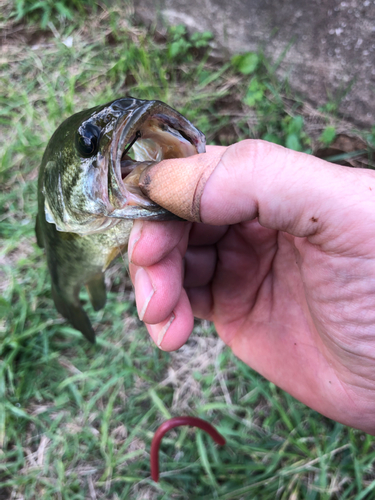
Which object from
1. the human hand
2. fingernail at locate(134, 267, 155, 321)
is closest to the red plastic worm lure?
the human hand

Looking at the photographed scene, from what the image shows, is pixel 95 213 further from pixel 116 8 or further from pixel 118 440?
pixel 116 8

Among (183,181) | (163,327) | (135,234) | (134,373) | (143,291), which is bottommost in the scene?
(134,373)

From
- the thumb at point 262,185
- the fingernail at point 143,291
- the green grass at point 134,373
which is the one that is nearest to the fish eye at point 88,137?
the thumb at point 262,185

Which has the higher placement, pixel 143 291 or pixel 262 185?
pixel 262 185

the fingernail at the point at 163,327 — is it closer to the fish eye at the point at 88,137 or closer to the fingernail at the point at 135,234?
the fingernail at the point at 135,234

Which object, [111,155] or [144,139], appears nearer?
[111,155]

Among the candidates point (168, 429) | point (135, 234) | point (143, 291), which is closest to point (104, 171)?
point (135, 234)

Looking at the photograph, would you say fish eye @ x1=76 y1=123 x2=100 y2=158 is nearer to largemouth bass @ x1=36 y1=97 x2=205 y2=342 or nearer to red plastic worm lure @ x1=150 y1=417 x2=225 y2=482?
largemouth bass @ x1=36 y1=97 x2=205 y2=342

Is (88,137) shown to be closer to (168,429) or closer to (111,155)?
(111,155)
